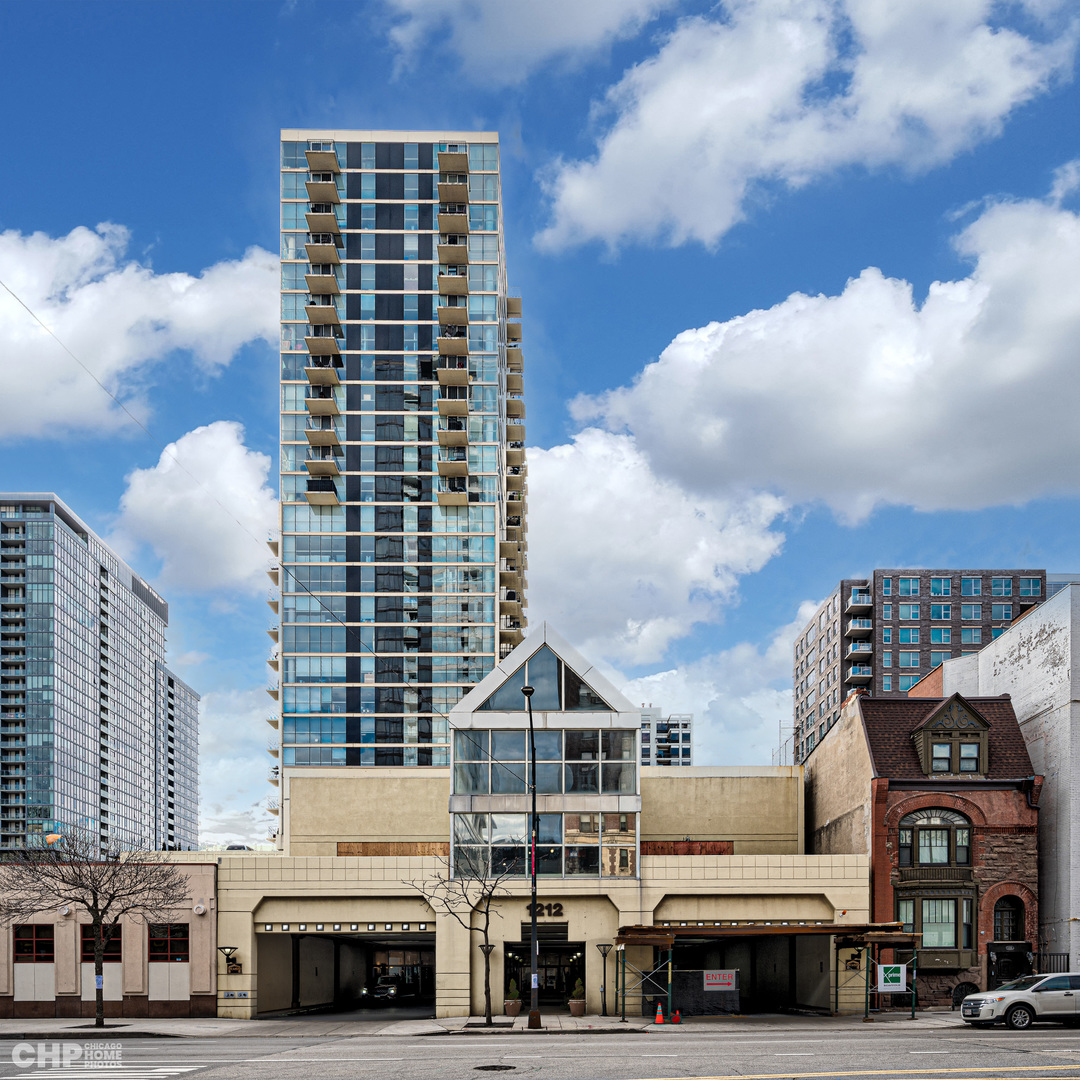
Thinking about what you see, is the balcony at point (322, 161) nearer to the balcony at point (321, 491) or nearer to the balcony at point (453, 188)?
the balcony at point (453, 188)

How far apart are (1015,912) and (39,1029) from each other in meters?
35.6

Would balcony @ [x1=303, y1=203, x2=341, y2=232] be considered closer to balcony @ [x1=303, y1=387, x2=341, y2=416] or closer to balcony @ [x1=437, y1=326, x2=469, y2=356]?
balcony @ [x1=437, y1=326, x2=469, y2=356]

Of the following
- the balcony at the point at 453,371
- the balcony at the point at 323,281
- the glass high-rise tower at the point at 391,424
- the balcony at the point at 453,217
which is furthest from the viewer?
the balcony at the point at 453,217

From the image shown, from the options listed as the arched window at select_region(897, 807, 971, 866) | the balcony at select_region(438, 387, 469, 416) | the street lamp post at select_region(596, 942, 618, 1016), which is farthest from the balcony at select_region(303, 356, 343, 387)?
the arched window at select_region(897, 807, 971, 866)

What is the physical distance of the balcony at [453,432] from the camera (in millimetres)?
108250

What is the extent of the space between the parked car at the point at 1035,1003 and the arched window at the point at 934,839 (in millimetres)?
14044

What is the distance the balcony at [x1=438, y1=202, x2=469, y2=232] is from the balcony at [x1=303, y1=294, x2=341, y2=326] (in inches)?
478

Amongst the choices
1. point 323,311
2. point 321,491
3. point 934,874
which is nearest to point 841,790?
point 934,874

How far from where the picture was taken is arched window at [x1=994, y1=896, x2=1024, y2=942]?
46500mm

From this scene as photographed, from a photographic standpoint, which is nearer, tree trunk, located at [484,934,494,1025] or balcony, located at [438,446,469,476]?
tree trunk, located at [484,934,494,1025]

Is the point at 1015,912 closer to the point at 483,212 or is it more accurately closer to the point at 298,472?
the point at 298,472

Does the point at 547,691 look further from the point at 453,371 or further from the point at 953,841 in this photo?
the point at 453,371

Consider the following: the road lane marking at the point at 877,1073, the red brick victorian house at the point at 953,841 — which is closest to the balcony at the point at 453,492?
the red brick victorian house at the point at 953,841

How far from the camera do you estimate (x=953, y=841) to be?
47.0 metres
